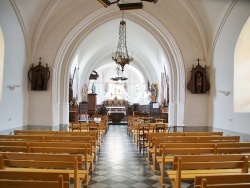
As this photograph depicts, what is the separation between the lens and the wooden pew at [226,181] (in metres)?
2.29

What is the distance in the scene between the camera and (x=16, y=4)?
292 inches

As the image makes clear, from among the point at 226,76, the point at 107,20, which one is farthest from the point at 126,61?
the point at 226,76

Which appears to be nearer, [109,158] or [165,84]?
[109,158]

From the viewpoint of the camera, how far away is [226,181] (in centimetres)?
244

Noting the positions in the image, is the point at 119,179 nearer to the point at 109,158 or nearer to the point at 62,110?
the point at 109,158

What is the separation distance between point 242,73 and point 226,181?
5.48 m

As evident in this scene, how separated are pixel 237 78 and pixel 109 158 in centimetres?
418

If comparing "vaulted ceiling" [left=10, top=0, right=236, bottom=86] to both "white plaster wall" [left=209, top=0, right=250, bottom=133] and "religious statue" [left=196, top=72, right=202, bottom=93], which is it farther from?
"religious statue" [left=196, top=72, right=202, bottom=93]

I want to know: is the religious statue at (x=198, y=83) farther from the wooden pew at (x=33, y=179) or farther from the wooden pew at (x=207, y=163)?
the wooden pew at (x=33, y=179)

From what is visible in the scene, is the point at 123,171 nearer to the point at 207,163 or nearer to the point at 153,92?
the point at 207,163

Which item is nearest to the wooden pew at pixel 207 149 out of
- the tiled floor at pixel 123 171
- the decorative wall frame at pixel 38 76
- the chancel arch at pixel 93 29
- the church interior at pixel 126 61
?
the tiled floor at pixel 123 171

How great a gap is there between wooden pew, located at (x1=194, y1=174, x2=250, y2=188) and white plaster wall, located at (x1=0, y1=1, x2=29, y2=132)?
6010 millimetres

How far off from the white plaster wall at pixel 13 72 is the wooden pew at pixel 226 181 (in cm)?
601

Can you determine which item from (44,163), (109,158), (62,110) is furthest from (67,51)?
(44,163)
